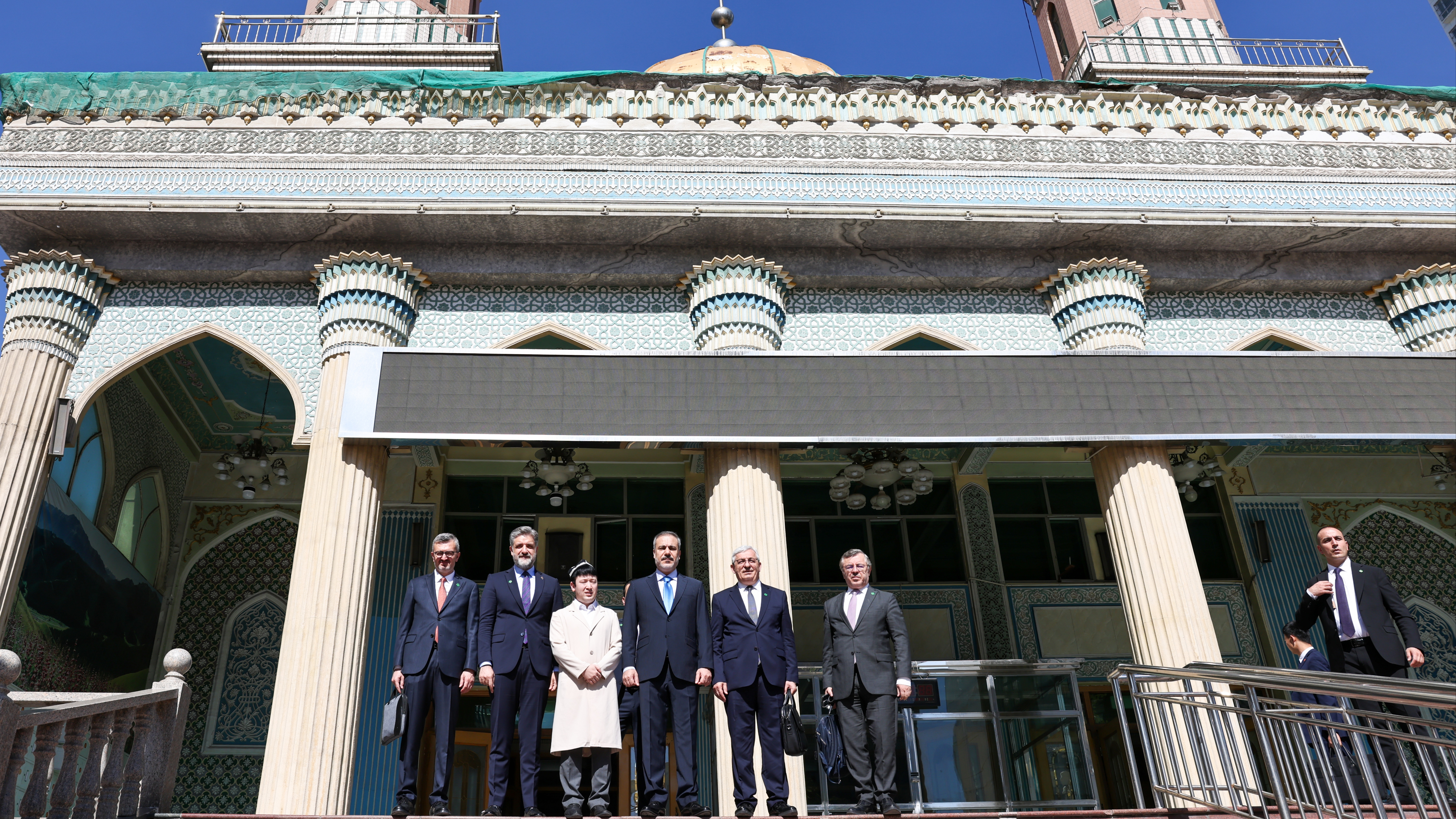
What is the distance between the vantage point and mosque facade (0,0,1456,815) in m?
7.74

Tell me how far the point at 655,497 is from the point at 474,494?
6.88 ft

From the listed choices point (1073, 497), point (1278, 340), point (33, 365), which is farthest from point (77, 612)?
point (1278, 340)

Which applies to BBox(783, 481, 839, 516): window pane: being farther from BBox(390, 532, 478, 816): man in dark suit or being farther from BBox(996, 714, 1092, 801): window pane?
BBox(390, 532, 478, 816): man in dark suit

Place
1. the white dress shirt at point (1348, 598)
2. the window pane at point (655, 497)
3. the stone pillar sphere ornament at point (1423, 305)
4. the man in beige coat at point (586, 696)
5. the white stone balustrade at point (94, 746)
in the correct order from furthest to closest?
the window pane at point (655, 497), the stone pillar sphere ornament at point (1423, 305), the white dress shirt at point (1348, 598), the man in beige coat at point (586, 696), the white stone balustrade at point (94, 746)

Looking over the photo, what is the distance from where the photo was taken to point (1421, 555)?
11.8 metres

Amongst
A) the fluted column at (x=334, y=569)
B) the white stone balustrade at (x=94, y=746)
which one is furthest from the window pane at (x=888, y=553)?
the white stone balustrade at (x=94, y=746)

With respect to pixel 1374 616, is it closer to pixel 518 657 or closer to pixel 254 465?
pixel 518 657

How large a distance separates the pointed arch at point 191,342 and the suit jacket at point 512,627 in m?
3.41

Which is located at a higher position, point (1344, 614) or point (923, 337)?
point (923, 337)

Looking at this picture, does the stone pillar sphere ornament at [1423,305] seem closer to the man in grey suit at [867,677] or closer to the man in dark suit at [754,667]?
the man in grey suit at [867,677]

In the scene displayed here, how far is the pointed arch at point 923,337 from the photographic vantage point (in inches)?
338

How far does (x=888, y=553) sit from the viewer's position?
1157 cm

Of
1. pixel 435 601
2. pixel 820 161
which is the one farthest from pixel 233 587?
pixel 820 161

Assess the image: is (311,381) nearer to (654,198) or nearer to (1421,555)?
(654,198)
